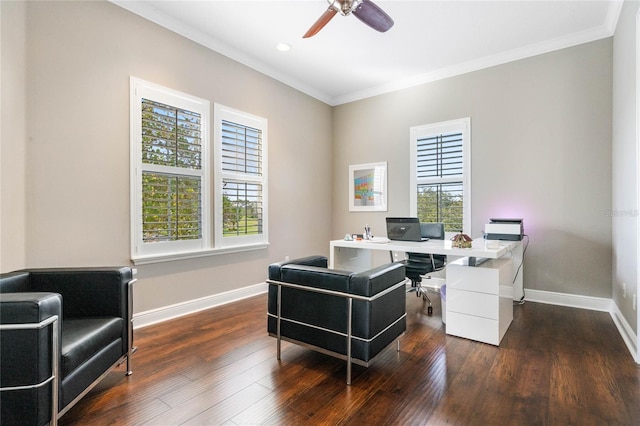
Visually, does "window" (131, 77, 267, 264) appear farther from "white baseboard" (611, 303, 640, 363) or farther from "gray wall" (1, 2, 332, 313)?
"white baseboard" (611, 303, 640, 363)

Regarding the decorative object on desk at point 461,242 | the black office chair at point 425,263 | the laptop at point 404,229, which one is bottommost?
the black office chair at point 425,263

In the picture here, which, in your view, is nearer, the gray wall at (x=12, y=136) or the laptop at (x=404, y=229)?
the gray wall at (x=12, y=136)

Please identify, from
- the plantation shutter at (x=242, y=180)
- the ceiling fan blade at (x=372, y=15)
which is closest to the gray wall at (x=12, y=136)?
the plantation shutter at (x=242, y=180)

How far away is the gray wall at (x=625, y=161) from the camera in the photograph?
8.04ft

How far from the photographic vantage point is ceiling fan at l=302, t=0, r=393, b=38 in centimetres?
248

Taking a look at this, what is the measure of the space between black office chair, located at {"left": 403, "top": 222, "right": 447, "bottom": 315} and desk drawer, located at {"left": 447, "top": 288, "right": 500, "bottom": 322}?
691 mm

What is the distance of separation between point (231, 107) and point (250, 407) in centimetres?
337

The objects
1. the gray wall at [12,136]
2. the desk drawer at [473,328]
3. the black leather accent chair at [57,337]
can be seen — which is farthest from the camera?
the desk drawer at [473,328]

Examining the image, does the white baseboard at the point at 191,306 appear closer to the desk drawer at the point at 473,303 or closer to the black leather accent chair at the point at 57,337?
the black leather accent chair at the point at 57,337

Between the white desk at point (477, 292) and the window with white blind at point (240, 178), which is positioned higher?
the window with white blind at point (240, 178)

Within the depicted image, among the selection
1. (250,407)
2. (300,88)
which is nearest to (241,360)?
(250,407)

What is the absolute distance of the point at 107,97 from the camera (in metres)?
2.85

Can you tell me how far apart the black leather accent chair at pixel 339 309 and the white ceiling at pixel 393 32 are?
2683 mm

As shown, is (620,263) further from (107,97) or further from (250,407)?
(107,97)
